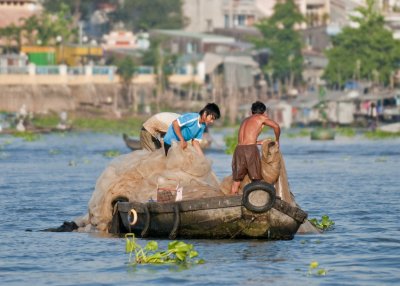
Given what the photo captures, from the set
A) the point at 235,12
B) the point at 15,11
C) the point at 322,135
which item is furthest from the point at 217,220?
the point at 235,12

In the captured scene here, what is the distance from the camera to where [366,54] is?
12319cm

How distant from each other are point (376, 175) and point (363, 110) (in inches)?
2455

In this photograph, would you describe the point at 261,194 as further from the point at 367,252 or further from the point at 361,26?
the point at 361,26

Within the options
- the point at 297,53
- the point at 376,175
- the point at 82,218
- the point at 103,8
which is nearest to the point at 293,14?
the point at 297,53

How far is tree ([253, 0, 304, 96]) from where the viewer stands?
427ft

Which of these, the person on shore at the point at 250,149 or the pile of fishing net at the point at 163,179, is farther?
the pile of fishing net at the point at 163,179

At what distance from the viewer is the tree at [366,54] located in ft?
401

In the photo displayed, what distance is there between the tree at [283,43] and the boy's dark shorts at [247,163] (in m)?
105

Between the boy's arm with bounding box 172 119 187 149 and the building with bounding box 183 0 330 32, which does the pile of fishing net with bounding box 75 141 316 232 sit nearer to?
the boy's arm with bounding box 172 119 187 149

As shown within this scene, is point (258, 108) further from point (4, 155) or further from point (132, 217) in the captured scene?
point (4, 155)

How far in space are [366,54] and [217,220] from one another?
10189 centimetres

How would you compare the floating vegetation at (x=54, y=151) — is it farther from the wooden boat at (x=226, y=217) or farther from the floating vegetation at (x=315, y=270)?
the floating vegetation at (x=315, y=270)

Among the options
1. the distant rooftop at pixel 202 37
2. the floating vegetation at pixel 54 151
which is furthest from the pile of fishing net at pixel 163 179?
the distant rooftop at pixel 202 37

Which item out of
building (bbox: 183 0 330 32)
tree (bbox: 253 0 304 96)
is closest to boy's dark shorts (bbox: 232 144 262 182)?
tree (bbox: 253 0 304 96)
